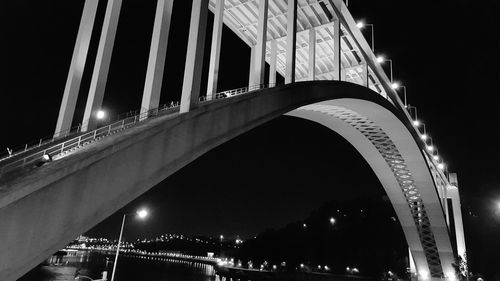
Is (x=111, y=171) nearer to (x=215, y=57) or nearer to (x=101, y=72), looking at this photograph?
(x=101, y=72)

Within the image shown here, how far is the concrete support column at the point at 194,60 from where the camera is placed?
11.7 m

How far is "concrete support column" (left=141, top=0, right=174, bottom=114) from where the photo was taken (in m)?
12.3

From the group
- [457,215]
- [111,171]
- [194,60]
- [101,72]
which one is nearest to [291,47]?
[194,60]

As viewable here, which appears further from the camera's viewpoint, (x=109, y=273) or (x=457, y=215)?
(x=109, y=273)

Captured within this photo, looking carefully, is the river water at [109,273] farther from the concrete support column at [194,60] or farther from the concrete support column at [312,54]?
the concrete support column at [194,60]

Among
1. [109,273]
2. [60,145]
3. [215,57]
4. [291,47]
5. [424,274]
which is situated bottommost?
[109,273]

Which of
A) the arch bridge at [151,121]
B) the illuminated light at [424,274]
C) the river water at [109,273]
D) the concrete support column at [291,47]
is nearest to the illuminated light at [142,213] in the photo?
the arch bridge at [151,121]

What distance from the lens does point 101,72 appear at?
41.5ft

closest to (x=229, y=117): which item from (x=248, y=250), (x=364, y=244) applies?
(x=364, y=244)

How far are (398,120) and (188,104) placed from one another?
23244 millimetres

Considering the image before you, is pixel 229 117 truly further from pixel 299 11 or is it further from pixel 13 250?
pixel 299 11

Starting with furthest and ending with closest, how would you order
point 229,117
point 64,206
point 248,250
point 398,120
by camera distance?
1. point 248,250
2. point 398,120
3. point 229,117
4. point 64,206

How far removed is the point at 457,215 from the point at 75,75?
43660mm

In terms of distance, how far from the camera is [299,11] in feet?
74.1
